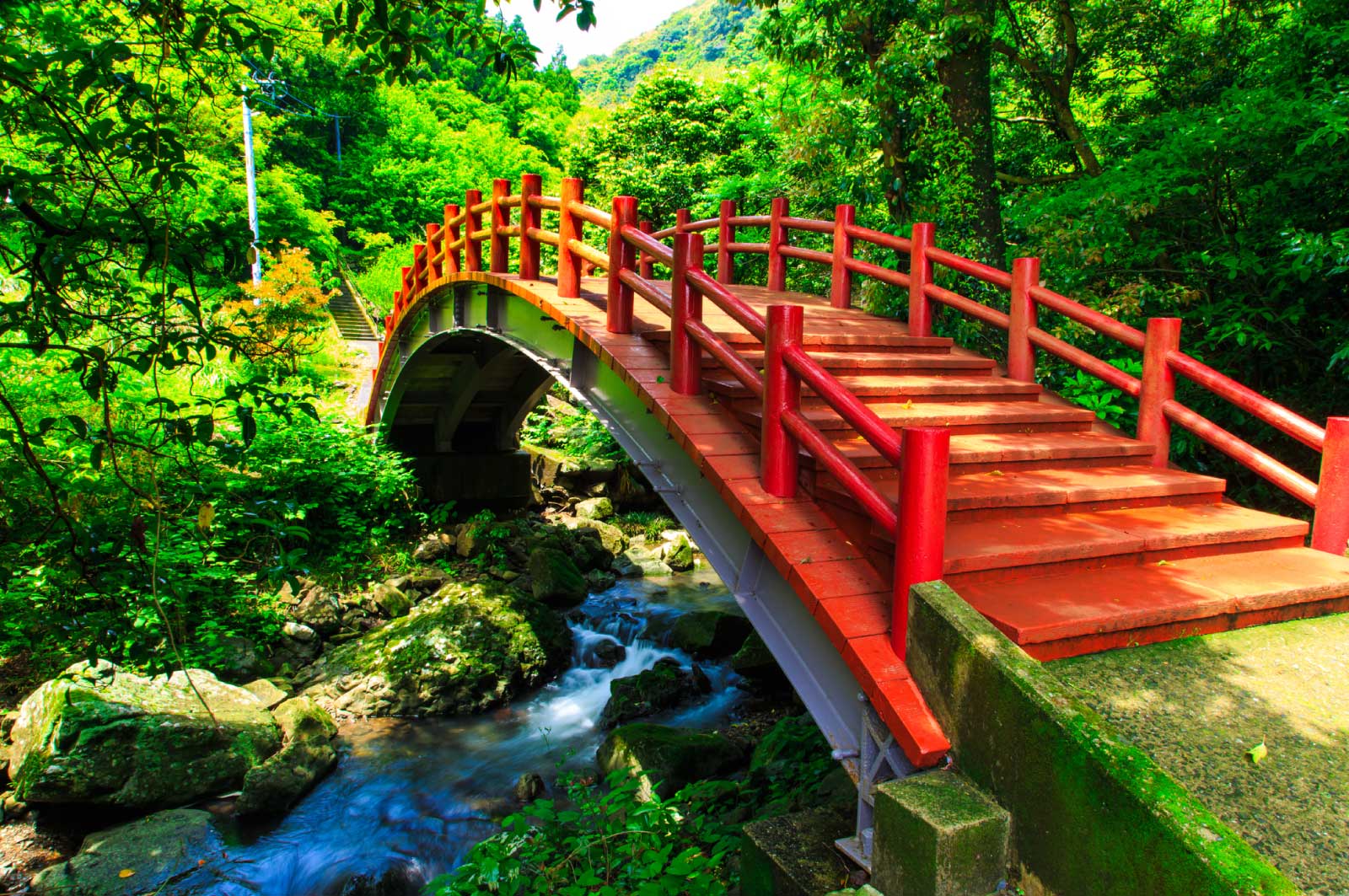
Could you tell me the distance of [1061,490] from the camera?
4297 millimetres

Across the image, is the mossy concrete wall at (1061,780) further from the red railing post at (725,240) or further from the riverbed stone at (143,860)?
the red railing post at (725,240)

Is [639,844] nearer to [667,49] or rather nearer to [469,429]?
[469,429]

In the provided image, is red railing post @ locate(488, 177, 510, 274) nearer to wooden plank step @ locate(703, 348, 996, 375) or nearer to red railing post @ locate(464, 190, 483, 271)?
red railing post @ locate(464, 190, 483, 271)

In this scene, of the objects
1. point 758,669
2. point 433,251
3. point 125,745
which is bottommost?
point 758,669

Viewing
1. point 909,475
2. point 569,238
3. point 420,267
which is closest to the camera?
point 909,475

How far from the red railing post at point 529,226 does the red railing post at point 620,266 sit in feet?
6.10

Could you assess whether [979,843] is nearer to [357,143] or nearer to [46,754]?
[46,754]

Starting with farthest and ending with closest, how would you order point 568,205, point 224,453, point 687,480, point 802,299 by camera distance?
point 802,299, point 568,205, point 687,480, point 224,453

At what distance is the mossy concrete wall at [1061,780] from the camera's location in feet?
6.66

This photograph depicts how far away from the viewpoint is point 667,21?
11306cm

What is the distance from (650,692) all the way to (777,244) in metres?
4.92

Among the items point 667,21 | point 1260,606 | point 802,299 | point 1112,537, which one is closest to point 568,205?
point 802,299

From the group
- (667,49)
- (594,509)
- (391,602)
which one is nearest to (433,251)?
(391,602)

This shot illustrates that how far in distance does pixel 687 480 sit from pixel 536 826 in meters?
3.25
